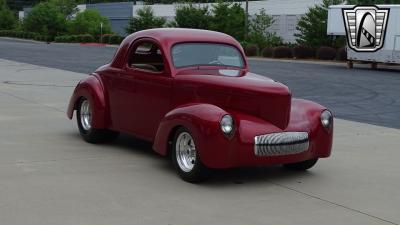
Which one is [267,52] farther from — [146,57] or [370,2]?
[146,57]

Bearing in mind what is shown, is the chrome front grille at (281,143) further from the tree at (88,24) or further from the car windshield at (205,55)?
the tree at (88,24)

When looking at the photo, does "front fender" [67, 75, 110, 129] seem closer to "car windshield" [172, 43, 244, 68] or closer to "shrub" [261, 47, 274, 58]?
"car windshield" [172, 43, 244, 68]

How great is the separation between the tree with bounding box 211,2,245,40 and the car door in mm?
44766

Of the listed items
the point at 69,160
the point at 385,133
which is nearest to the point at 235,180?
the point at 69,160

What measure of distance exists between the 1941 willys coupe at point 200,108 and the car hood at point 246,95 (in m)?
0.01

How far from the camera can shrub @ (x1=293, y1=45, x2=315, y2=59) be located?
41.3 m

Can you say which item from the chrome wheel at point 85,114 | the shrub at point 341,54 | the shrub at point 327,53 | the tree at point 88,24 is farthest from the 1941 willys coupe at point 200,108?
the tree at point 88,24

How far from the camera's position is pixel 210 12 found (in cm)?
5819

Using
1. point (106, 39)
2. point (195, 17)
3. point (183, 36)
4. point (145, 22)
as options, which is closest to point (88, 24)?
point (106, 39)

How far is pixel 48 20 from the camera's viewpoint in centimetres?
8006

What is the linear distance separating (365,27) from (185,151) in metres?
27.2

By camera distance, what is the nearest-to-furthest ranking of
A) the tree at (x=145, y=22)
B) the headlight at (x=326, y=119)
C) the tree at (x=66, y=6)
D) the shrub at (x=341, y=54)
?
the headlight at (x=326, y=119)
the shrub at (x=341, y=54)
the tree at (x=145, y=22)
the tree at (x=66, y=6)

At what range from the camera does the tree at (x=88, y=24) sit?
3014 inches

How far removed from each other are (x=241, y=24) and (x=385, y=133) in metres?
43.9
